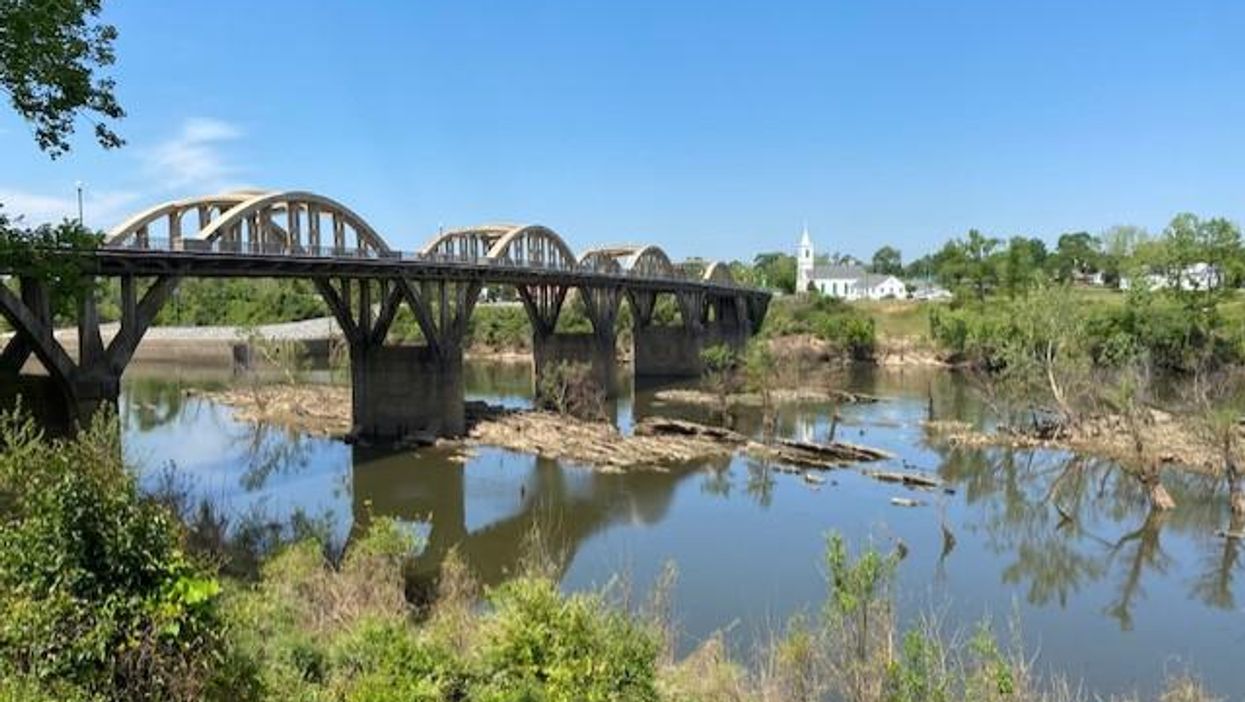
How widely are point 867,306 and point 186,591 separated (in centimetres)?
11441

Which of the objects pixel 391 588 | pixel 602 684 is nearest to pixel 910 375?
pixel 391 588

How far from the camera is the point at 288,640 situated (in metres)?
12.5

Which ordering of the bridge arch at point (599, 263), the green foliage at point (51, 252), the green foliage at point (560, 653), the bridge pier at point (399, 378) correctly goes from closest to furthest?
1. the green foliage at point (560, 653)
2. the green foliage at point (51, 252)
3. the bridge pier at point (399, 378)
4. the bridge arch at point (599, 263)

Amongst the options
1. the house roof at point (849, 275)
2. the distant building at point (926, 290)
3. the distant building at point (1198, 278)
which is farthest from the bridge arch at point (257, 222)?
the house roof at point (849, 275)

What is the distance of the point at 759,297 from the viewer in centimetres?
11012

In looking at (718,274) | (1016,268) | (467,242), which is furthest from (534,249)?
(1016,268)

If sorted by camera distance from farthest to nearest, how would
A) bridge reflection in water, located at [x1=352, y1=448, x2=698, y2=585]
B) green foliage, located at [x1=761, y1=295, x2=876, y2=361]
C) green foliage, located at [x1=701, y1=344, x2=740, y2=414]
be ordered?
green foliage, located at [x1=761, y1=295, x2=876, y2=361], green foliage, located at [x1=701, y1=344, x2=740, y2=414], bridge reflection in water, located at [x1=352, y1=448, x2=698, y2=585]

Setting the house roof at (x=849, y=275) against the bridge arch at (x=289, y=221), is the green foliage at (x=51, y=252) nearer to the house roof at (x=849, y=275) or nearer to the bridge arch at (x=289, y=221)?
the bridge arch at (x=289, y=221)

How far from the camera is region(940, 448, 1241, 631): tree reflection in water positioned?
1048 inches

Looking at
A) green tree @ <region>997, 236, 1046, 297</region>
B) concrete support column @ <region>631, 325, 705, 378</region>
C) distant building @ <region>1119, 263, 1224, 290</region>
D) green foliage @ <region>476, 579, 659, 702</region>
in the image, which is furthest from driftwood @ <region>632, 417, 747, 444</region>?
green tree @ <region>997, 236, 1046, 297</region>

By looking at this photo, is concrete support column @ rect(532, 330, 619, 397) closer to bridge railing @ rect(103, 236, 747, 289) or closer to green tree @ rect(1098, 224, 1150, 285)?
bridge railing @ rect(103, 236, 747, 289)

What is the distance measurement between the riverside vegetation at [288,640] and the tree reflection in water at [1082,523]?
13887 millimetres

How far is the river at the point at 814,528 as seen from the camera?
2262 cm

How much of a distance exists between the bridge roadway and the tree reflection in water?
24.2 meters
